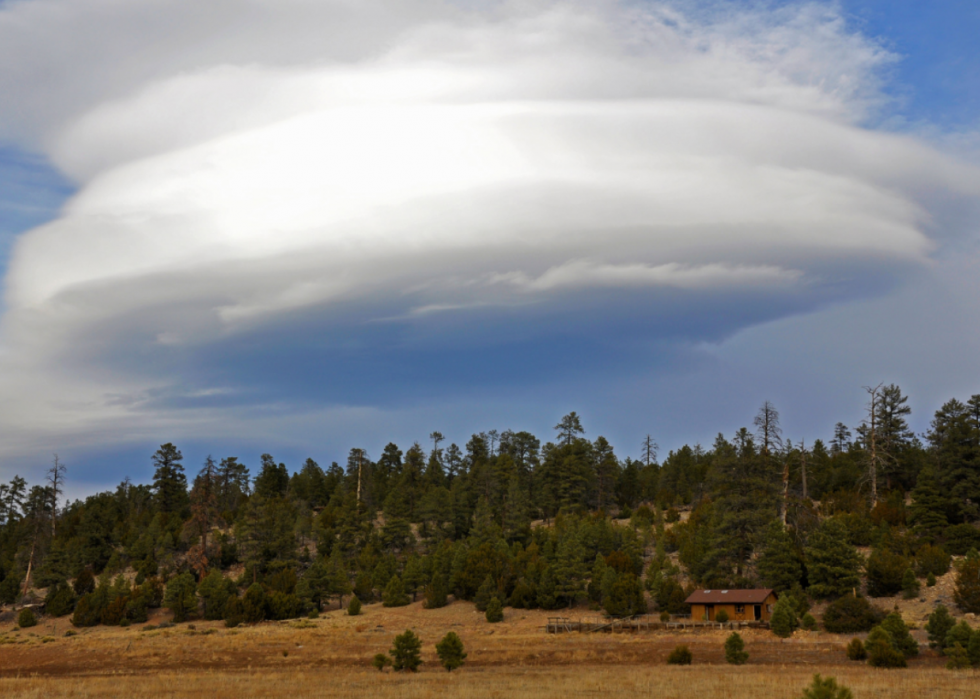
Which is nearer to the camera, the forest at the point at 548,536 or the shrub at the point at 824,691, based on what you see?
the shrub at the point at 824,691

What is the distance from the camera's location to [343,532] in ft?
323

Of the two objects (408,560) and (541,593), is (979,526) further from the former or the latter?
(408,560)

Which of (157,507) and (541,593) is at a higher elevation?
(157,507)

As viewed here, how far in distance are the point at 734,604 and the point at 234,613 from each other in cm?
4662

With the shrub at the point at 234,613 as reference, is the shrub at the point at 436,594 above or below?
above

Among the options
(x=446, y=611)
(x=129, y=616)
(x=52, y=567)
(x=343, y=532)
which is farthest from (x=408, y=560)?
(x=52, y=567)

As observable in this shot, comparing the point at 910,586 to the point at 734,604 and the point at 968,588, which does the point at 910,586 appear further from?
the point at 734,604

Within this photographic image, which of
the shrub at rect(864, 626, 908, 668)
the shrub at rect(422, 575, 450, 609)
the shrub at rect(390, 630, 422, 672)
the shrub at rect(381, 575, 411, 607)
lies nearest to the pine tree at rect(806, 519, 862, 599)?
the shrub at rect(864, 626, 908, 668)

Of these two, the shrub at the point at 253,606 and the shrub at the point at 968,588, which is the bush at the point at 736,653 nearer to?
the shrub at the point at 968,588

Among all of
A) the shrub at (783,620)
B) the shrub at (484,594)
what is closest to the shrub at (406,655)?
the shrub at (783,620)

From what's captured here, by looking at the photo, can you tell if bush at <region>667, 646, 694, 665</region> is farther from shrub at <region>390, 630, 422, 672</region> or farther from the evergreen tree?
the evergreen tree

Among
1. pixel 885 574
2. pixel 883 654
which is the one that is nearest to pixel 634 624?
pixel 885 574

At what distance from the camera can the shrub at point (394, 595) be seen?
78.5m

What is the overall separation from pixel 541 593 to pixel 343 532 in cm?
3499
